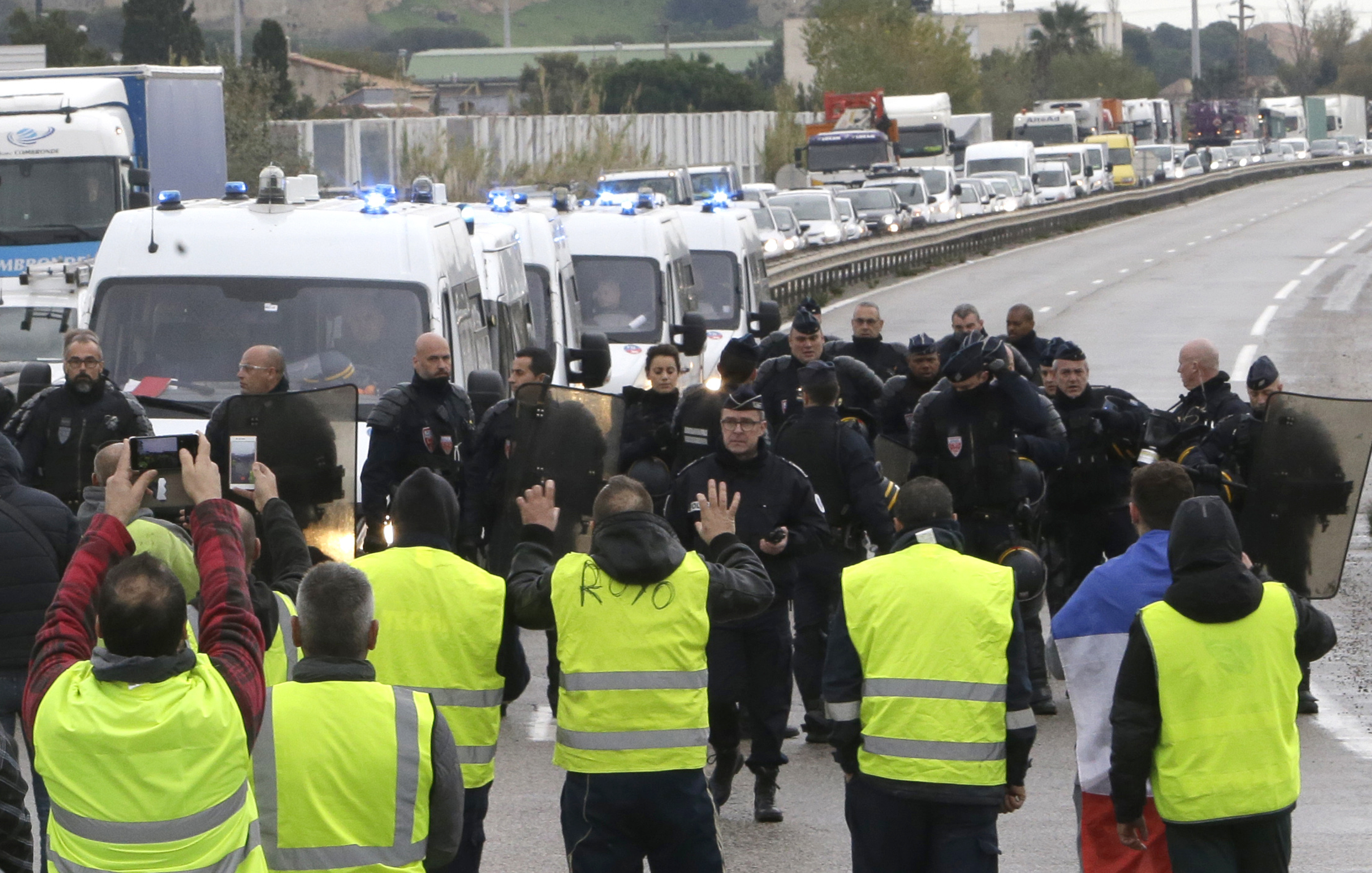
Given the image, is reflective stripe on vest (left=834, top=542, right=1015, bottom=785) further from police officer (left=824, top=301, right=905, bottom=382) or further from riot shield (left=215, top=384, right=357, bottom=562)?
police officer (left=824, top=301, right=905, bottom=382)

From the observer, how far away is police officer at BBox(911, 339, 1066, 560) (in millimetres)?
8633

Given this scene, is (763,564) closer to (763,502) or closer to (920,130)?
(763,502)

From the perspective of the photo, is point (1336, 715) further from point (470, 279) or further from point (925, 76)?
point (925, 76)

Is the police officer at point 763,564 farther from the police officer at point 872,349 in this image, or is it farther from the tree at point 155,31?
the tree at point 155,31

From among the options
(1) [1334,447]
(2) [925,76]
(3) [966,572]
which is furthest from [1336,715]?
(2) [925,76]

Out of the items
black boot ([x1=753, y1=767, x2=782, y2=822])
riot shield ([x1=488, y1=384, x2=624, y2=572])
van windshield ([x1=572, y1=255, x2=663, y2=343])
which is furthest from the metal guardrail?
black boot ([x1=753, y1=767, x2=782, y2=822])

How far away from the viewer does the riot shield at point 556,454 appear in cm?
810

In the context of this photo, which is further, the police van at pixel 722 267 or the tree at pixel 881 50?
the tree at pixel 881 50

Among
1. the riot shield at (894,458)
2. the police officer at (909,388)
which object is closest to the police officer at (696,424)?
the riot shield at (894,458)

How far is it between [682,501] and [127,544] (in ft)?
10.6

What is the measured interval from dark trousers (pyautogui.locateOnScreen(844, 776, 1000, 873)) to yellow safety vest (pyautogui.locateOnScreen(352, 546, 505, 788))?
118 centimetres

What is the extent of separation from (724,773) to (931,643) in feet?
7.68

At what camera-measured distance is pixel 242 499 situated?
23.6 feet

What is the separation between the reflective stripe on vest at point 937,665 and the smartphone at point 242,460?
2.84m
